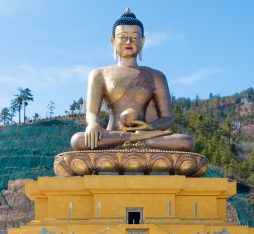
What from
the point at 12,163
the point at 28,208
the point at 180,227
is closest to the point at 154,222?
the point at 180,227

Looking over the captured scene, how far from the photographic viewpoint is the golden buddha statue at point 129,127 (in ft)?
42.9

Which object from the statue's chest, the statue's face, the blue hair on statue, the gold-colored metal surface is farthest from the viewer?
the blue hair on statue

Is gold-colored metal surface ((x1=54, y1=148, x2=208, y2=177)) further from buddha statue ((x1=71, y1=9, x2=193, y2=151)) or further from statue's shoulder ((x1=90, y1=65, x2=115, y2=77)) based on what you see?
statue's shoulder ((x1=90, y1=65, x2=115, y2=77))

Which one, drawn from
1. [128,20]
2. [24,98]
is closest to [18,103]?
[24,98]

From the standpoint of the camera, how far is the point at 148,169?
43.1 feet

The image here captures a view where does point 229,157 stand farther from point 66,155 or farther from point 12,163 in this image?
point 66,155

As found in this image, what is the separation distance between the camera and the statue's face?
14.8 meters

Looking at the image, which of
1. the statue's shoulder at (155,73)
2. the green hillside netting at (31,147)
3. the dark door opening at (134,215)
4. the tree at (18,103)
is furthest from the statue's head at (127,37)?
the tree at (18,103)

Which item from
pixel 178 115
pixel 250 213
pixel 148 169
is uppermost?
pixel 178 115

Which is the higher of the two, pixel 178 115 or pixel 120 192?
pixel 178 115

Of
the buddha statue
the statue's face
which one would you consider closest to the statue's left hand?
the buddha statue

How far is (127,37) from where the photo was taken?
14836 millimetres

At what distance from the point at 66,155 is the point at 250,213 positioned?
76.0 ft

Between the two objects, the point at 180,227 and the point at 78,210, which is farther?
the point at 78,210
